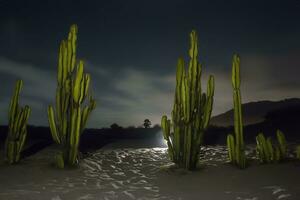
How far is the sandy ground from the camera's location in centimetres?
404

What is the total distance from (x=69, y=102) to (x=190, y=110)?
2.14 m

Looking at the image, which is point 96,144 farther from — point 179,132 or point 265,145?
point 265,145

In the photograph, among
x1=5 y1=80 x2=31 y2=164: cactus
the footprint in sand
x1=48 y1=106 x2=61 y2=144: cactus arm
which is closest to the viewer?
the footprint in sand

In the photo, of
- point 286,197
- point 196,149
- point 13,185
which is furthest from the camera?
point 196,149

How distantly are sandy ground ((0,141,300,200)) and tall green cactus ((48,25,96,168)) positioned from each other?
17.1 inches

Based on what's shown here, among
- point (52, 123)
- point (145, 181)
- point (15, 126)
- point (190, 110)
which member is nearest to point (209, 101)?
point (190, 110)

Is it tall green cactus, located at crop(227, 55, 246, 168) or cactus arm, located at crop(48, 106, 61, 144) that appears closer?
tall green cactus, located at crop(227, 55, 246, 168)

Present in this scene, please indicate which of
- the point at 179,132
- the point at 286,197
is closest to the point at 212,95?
the point at 179,132

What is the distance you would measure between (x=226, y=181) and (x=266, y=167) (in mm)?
917

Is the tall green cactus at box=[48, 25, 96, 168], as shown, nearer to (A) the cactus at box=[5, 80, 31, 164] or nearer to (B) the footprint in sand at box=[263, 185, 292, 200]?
(A) the cactus at box=[5, 80, 31, 164]

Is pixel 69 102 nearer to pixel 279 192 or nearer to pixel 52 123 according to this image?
pixel 52 123

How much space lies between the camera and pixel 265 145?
542 cm

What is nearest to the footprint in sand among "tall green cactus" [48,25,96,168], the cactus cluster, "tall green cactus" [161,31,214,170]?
the cactus cluster

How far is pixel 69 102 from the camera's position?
224 inches
